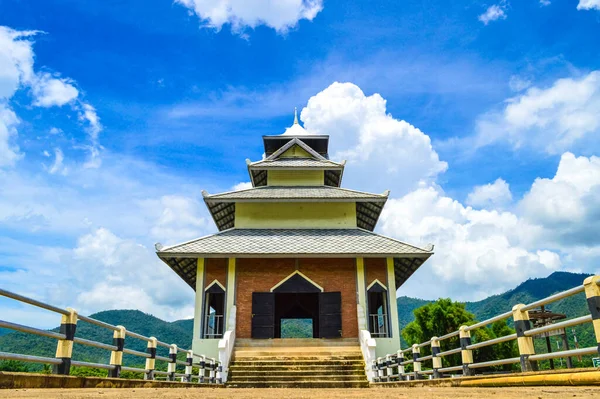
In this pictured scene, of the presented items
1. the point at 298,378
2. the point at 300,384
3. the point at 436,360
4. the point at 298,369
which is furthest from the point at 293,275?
the point at 436,360

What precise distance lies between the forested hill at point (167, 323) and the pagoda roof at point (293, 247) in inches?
1628

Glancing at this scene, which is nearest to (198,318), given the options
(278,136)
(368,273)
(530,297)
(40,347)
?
(368,273)

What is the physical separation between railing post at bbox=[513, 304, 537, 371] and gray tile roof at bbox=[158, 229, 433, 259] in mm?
11979

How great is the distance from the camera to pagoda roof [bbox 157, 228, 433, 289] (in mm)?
18484

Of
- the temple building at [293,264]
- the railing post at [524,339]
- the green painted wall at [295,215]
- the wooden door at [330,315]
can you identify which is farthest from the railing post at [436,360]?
the green painted wall at [295,215]

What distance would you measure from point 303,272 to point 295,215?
3628 mm

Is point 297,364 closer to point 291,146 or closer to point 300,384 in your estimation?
point 300,384

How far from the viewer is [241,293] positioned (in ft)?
61.8

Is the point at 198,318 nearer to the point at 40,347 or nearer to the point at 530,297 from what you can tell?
the point at 40,347

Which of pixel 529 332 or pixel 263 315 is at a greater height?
pixel 263 315

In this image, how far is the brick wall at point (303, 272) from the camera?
18734mm

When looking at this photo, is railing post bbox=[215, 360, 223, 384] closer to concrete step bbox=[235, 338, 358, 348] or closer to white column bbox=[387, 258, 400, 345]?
concrete step bbox=[235, 338, 358, 348]

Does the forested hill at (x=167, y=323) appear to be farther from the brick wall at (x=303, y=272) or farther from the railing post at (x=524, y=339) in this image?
the railing post at (x=524, y=339)

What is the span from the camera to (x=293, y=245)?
19328 mm
